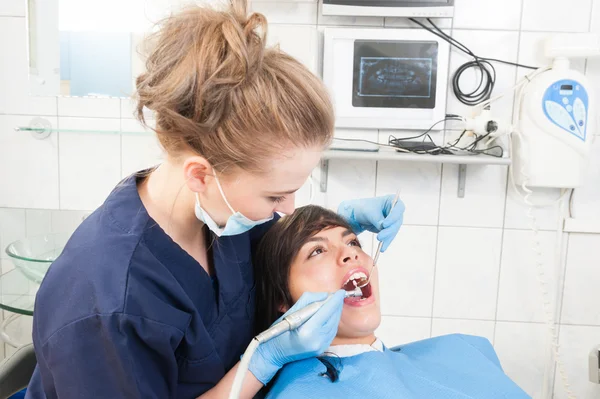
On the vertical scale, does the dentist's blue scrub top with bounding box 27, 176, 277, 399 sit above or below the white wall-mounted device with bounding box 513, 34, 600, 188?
below

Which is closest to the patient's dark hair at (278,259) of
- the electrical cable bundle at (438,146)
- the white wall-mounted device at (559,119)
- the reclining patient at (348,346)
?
the reclining patient at (348,346)

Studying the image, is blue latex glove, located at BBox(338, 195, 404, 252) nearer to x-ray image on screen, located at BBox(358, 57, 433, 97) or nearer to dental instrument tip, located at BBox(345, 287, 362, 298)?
dental instrument tip, located at BBox(345, 287, 362, 298)

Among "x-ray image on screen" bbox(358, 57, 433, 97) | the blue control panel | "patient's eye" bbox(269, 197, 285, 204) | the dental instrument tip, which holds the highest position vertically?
"x-ray image on screen" bbox(358, 57, 433, 97)

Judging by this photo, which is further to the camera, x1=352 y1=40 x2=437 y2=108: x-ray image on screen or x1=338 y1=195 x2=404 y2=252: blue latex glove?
x1=352 y1=40 x2=437 y2=108: x-ray image on screen

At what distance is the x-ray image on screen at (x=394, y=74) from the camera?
2164 mm

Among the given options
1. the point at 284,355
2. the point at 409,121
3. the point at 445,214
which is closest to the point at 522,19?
the point at 409,121

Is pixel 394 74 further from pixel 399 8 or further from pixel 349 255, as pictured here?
pixel 349 255

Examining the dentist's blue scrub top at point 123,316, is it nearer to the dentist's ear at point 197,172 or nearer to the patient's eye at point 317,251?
the dentist's ear at point 197,172

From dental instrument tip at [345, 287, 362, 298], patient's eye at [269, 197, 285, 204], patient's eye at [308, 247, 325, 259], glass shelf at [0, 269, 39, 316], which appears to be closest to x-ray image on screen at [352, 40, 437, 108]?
patient's eye at [308, 247, 325, 259]

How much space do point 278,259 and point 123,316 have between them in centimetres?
61

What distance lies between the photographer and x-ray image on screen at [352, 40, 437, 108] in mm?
2164

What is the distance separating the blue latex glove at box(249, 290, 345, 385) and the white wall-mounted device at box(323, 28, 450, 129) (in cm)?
120

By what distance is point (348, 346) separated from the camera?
1420 millimetres

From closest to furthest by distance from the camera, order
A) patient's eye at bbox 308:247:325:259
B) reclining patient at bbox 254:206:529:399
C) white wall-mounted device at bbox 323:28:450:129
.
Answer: reclining patient at bbox 254:206:529:399
patient's eye at bbox 308:247:325:259
white wall-mounted device at bbox 323:28:450:129
